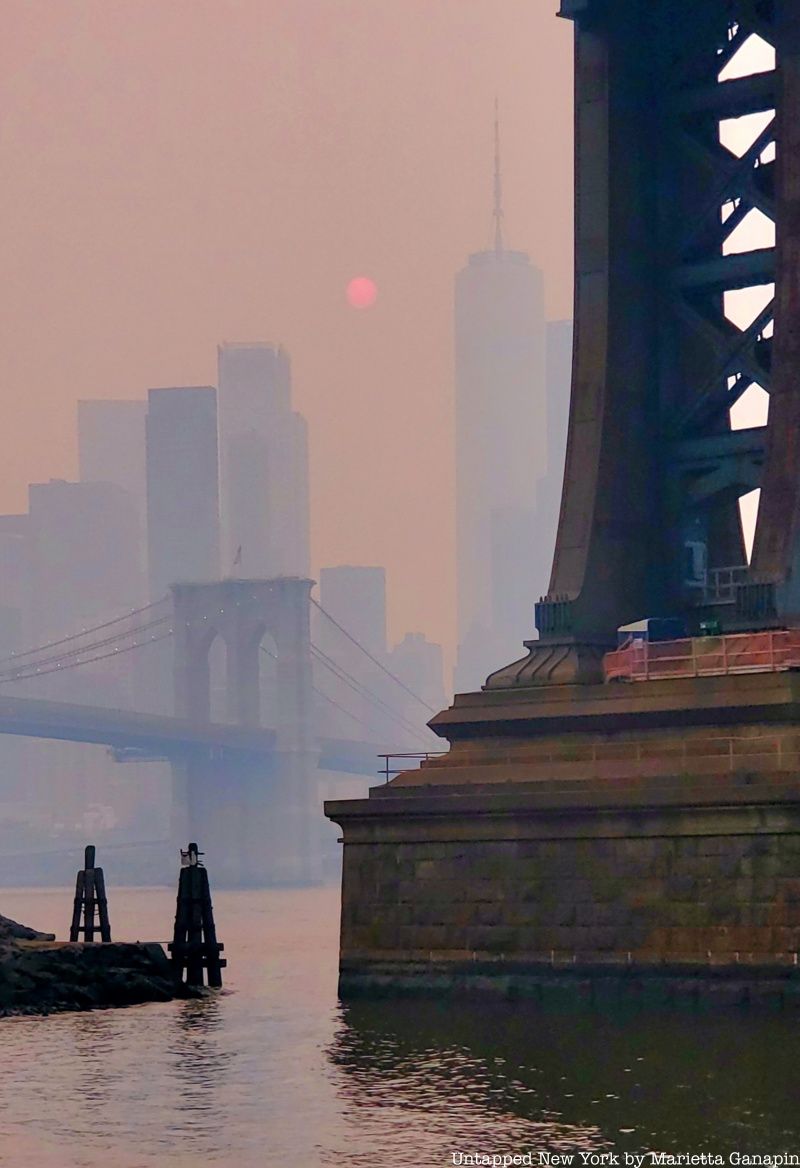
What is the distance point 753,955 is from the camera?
42.1 meters

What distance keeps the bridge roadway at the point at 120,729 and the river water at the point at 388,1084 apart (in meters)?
98.5

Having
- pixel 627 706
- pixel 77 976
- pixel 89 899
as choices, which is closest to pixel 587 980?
pixel 627 706

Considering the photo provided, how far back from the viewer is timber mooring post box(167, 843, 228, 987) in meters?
54.8

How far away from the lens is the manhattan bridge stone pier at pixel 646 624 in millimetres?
43250

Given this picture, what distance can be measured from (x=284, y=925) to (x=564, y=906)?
7036cm

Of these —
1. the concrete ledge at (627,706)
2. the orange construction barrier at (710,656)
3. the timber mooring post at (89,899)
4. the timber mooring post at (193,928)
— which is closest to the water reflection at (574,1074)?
the concrete ledge at (627,706)

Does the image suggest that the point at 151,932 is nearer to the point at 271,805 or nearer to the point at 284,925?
the point at 284,925

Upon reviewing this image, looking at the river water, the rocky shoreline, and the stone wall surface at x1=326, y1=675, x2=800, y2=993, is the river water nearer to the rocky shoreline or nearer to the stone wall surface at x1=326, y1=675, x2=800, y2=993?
the rocky shoreline

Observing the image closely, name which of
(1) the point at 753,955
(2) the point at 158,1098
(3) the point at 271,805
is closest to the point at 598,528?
(1) the point at 753,955

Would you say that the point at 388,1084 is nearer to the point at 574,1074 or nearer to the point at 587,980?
the point at 574,1074

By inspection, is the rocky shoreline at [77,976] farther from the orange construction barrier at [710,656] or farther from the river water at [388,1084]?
the orange construction barrier at [710,656]

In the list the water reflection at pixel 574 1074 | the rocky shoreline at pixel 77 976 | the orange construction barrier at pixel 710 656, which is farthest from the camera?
the rocky shoreline at pixel 77 976

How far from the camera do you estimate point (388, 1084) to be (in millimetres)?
37781

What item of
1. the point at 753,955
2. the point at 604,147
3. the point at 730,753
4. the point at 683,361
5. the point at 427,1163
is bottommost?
the point at 427,1163
